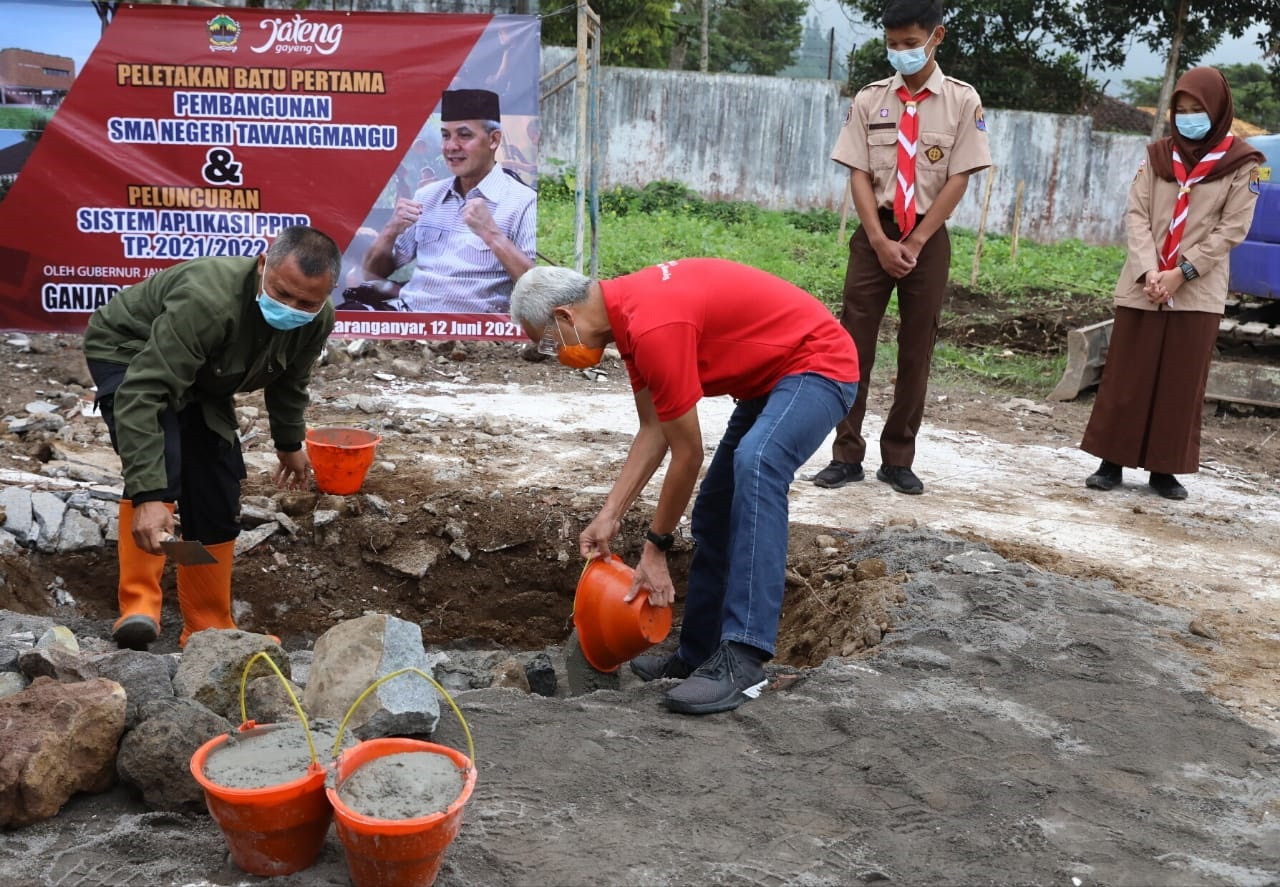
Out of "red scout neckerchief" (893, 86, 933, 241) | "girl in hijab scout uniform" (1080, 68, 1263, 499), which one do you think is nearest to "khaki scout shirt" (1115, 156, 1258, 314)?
"girl in hijab scout uniform" (1080, 68, 1263, 499)

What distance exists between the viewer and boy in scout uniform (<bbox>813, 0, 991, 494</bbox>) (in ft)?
18.0

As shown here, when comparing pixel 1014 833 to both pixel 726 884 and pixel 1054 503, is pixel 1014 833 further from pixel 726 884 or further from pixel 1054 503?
pixel 1054 503

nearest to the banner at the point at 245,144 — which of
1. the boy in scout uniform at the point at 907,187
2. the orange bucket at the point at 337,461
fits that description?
the orange bucket at the point at 337,461

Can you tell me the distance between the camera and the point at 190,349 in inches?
145

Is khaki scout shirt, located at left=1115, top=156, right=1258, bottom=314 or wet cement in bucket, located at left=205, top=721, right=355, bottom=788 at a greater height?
khaki scout shirt, located at left=1115, top=156, right=1258, bottom=314

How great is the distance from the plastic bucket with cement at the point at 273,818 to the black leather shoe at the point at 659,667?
1813 mm

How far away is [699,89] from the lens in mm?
18797

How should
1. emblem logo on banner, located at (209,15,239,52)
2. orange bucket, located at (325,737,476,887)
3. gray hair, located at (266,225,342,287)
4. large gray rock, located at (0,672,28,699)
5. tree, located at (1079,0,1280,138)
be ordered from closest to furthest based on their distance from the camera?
orange bucket, located at (325,737,476,887) < large gray rock, located at (0,672,28,699) < gray hair, located at (266,225,342,287) < emblem logo on banner, located at (209,15,239,52) < tree, located at (1079,0,1280,138)

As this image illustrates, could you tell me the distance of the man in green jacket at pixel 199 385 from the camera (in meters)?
3.61

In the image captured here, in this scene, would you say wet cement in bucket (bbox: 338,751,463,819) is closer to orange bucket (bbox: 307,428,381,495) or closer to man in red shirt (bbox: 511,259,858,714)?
man in red shirt (bbox: 511,259,858,714)

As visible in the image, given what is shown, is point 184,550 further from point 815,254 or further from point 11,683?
point 815,254

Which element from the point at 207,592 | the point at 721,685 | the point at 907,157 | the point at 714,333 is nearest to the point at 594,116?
the point at 907,157

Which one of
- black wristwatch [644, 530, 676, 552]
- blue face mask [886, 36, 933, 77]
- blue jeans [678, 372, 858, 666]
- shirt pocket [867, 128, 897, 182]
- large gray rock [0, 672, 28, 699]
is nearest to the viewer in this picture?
large gray rock [0, 672, 28, 699]

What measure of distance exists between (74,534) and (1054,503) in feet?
15.1
